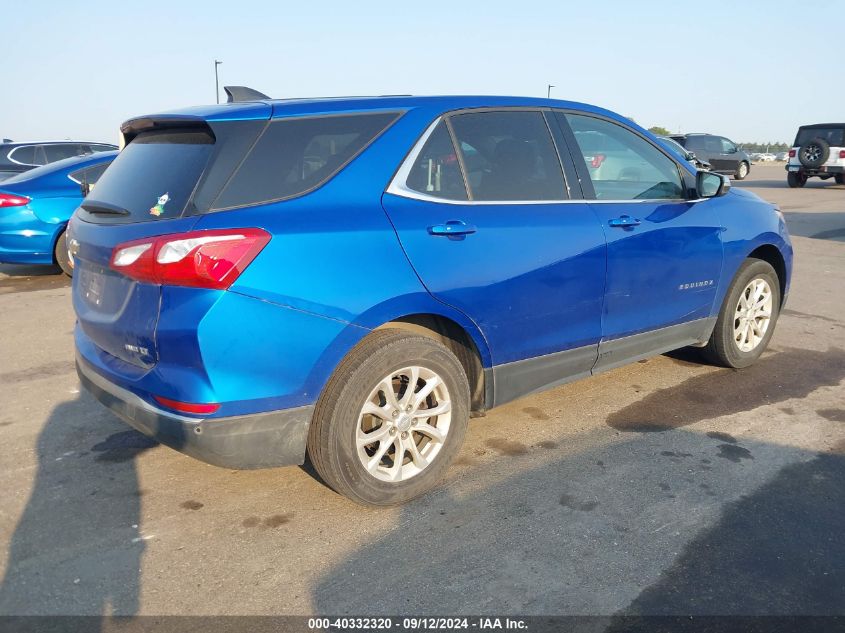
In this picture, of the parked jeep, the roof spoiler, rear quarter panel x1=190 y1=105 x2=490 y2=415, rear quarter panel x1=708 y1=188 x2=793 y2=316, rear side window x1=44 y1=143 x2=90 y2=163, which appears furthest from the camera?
the parked jeep

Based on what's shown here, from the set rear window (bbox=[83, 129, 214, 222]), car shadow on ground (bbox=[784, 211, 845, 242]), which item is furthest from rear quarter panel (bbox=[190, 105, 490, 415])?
car shadow on ground (bbox=[784, 211, 845, 242])

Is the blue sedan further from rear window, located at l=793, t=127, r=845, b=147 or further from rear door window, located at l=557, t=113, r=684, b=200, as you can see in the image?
rear window, located at l=793, t=127, r=845, b=147

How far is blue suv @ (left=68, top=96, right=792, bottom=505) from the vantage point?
8.80 feet

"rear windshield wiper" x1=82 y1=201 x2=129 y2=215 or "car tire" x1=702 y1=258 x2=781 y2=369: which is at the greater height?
"rear windshield wiper" x1=82 y1=201 x2=129 y2=215

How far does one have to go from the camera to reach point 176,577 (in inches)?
106

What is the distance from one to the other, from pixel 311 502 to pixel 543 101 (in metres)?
2.43

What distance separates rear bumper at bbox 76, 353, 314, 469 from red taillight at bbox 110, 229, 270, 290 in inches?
20.9

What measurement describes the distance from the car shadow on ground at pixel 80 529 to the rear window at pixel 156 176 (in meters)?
1.29

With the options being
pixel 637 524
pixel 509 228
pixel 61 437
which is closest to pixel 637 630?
pixel 637 524

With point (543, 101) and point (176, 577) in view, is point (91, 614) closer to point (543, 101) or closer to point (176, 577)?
point (176, 577)

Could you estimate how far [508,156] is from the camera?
3641 mm

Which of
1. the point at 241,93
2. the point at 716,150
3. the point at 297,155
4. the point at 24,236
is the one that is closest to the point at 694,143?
the point at 716,150

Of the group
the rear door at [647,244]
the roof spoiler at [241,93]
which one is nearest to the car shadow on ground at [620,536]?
the rear door at [647,244]

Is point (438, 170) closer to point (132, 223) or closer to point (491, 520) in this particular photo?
point (132, 223)
